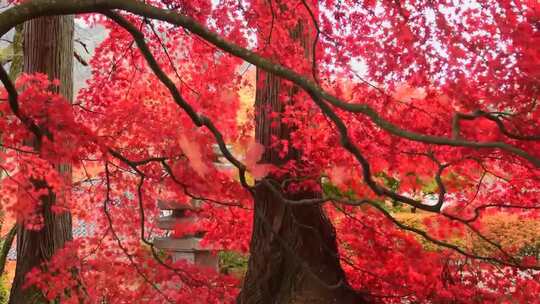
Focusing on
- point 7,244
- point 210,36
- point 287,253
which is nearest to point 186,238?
point 287,253

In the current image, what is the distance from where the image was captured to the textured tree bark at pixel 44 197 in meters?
6.10

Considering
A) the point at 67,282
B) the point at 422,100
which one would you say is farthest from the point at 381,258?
the point at 67,282

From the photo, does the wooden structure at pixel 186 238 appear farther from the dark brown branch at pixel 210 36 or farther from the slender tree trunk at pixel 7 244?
the dark brown branch at pixel 210 36

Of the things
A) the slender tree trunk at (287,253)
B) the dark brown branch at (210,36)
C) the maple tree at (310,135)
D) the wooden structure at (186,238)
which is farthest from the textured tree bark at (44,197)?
the dark brown branch at (210,36)

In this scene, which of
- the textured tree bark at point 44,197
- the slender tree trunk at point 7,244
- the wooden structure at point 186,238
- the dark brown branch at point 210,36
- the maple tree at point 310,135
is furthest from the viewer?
the slender tree trunk at point 7,244

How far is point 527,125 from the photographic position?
4316 millimetres

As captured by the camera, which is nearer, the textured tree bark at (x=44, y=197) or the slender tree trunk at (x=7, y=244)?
the textured tree bark at (x=44, y=197)

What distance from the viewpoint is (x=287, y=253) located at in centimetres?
545

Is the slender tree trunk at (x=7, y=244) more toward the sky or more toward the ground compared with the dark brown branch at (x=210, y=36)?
more toward the ground

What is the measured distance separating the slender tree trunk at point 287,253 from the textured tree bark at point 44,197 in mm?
2116

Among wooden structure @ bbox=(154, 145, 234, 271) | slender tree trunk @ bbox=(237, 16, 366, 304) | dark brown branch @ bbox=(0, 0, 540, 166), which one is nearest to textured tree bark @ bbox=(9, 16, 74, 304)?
wooden structure @ bbox=(154, 145, 234, 271)

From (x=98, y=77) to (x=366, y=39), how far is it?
3016 millimetres

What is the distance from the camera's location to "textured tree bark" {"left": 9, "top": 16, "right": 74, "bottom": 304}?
610 cm

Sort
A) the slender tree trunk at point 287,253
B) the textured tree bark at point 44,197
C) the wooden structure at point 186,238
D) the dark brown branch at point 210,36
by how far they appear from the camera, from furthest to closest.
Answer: the wooden structure at point 186,238 → the textured tree bark at point 44,197 → the slender tree trunk at point 287,253 → the dark brown branch at point 210,36
